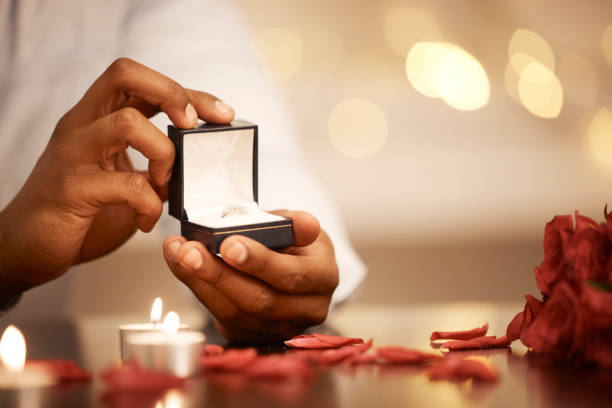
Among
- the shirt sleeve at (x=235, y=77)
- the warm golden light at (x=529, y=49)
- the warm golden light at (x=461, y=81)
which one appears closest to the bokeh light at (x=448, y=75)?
the warm golden light at (x=461, y=81)

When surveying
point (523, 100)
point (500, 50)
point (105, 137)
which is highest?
point (500, 50)

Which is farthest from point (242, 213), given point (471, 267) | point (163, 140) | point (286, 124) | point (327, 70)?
point (327, 70)

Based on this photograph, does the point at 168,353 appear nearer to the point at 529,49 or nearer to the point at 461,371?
the point at 461,371

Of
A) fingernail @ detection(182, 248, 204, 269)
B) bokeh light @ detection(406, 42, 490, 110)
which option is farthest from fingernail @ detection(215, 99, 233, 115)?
bokeh light @ detection(406, 42, 490, 110)

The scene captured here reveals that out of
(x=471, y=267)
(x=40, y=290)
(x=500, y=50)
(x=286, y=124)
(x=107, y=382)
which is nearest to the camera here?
(x=107, y=382)

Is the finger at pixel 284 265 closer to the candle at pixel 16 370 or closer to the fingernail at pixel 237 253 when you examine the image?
the fingernail at pixel 237 253

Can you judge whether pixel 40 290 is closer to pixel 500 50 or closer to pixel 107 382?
pixel 107 382
